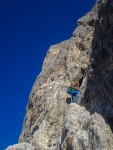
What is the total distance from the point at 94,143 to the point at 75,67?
69.9 ft

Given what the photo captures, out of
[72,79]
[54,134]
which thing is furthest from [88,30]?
[54,134]

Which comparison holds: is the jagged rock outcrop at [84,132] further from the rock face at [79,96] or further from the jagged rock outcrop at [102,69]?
the jagged rock outcrop at [102,69]

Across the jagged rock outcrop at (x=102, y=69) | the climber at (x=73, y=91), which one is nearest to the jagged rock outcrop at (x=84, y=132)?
the jagged rock outcrop at (x=102, y=69)

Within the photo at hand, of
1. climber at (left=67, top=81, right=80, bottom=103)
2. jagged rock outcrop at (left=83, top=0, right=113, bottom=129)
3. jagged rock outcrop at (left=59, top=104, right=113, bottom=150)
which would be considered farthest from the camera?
climber at (left=67, top=81, right=80, bottom=103)

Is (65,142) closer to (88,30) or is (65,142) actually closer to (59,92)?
(59,92)

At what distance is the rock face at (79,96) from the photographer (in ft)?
85.1

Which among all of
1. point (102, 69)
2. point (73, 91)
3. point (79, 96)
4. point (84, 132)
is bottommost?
point (84, 132)

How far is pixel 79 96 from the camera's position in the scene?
36062 millimetres

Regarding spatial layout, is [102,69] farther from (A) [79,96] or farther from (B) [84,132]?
(A) [79,96]

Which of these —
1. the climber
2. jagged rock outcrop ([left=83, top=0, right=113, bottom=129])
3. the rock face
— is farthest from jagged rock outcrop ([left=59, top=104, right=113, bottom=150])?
the climber

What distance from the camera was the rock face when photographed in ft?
85.1

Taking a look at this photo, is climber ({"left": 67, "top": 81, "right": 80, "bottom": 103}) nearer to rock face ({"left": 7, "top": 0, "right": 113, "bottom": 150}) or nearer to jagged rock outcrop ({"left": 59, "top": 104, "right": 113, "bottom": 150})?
rock face ({"left": 7, "top": 0, "right": 113, "bottom": 150})

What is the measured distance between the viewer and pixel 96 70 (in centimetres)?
2995

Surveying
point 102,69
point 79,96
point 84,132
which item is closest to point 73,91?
point 79,96
